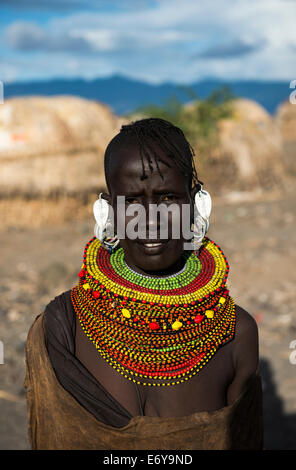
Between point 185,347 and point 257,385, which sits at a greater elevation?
point 185,347

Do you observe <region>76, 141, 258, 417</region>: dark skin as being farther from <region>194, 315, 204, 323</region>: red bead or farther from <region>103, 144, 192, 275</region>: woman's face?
<region>194, 315, 204, 323</region>: red bead

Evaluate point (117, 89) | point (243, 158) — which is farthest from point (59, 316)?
point (117, 89)

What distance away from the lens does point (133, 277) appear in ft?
6.37

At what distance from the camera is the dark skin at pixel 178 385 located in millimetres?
1789

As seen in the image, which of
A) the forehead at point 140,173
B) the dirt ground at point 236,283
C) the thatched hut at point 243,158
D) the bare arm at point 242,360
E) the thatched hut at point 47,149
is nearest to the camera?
the forehead at point 140,173

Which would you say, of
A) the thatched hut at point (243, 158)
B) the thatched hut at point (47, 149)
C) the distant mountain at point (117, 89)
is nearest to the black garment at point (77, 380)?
the thatched hut at point (47, 149)

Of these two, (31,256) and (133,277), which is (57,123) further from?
(133,277)

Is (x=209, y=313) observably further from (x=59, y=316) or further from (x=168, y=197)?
(x=59, y=316)

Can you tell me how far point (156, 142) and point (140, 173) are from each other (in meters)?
0.13

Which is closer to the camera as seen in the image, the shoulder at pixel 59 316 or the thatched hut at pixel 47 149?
the shoulder at pixel 59 316

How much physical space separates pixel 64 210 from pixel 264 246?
13.2 feet

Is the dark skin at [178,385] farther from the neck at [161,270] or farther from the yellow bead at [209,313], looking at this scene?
the yellow bead at [209,313]

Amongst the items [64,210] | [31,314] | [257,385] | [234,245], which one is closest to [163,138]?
[257,385]

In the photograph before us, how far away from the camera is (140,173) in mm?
1769
